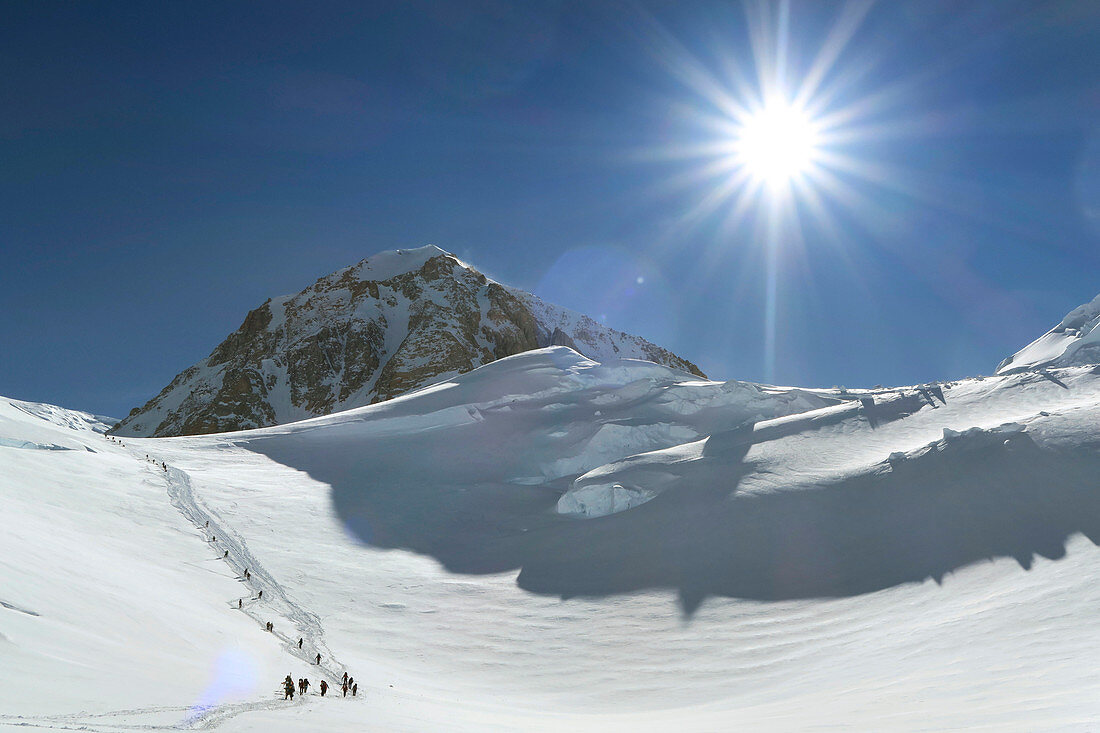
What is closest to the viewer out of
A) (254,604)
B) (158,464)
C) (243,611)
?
(243,611)

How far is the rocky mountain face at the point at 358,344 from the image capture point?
13775 cm

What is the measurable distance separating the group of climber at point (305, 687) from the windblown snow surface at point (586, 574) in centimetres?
43

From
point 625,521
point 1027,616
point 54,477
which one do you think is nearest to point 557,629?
point 625,521

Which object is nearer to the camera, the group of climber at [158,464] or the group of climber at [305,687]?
the group of climber at [305,687]

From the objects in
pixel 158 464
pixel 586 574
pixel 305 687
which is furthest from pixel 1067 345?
pixel 158 464

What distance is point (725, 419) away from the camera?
4997 cm

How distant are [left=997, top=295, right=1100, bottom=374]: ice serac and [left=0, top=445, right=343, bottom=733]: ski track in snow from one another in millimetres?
48381

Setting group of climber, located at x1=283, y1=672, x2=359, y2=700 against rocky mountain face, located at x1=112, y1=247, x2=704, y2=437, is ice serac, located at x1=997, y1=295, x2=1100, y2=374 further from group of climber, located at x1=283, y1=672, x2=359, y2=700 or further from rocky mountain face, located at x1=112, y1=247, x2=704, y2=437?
rocky mountain face, located at x1=112, y1=247, x2=704, y2=437

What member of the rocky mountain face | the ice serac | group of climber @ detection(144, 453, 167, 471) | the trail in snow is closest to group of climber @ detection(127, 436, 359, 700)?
the trail in snow

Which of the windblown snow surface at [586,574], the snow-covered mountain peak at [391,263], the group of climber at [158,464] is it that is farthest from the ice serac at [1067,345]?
the snow-covered mountain peak at [391,263]

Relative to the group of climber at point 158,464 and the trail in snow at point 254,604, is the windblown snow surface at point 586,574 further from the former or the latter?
the group of climber at point 158,464

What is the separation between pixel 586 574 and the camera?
29.2m

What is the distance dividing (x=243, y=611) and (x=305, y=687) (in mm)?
8556

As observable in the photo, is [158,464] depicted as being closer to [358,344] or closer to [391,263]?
[358,344]
